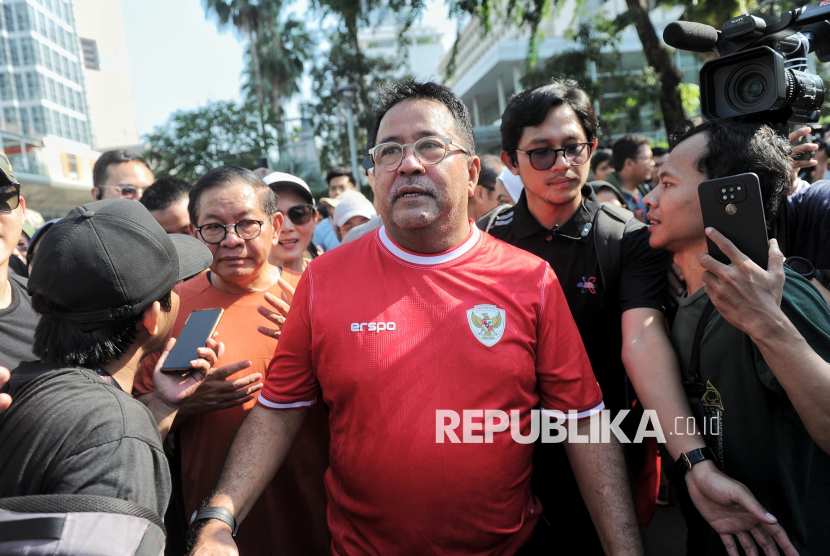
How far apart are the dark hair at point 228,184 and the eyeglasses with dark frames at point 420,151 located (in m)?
1.07

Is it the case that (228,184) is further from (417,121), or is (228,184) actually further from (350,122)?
(350,122)

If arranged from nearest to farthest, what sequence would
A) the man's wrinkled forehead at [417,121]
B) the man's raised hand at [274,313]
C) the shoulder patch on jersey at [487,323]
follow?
the shoulder patch on jersey at [487,323], the man's wrinkled forehead at [417,121], the man's raised hand at [274,313]

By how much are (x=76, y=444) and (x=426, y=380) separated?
1.03 m

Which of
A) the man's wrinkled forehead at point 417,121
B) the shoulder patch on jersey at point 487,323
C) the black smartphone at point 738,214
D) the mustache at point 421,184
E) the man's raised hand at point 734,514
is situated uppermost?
the man's wrinkled forehead at point 417,121

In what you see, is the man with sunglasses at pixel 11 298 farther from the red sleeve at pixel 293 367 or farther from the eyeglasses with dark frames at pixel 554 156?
the eyeglasses with dark frames at pixel 554 156

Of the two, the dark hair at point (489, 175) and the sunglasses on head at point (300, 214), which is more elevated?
the dark hair at point (489, 175)

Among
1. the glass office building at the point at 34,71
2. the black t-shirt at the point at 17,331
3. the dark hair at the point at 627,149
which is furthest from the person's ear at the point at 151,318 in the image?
the glass office building at the point at 34,71

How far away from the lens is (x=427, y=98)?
2.38 m

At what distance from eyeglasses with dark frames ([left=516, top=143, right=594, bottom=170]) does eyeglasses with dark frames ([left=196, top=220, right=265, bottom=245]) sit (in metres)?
1.44

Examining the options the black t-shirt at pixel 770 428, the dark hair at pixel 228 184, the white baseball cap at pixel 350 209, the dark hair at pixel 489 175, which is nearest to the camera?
the black t-shirt at pixel 770 428

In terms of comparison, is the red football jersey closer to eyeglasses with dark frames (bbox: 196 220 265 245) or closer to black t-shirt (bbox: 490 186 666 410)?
black t-shirt (bbox: 490 186 666 410)

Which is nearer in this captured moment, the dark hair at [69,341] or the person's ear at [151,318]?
the dark hair at [69,341]

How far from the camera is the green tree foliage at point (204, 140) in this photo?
88.8ft

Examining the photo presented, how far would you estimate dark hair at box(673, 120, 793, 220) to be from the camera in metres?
2.06
